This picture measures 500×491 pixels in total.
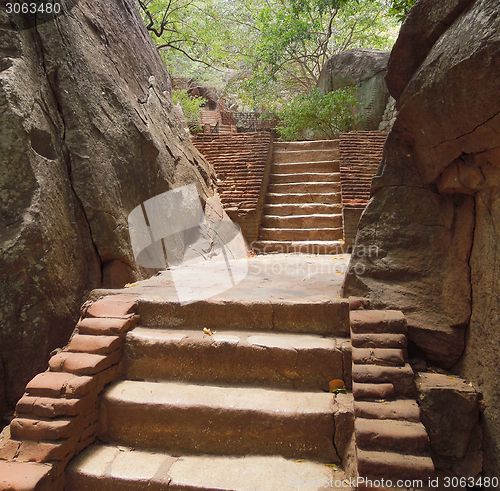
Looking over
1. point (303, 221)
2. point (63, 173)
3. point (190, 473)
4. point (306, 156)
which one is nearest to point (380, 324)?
point (190, 473)

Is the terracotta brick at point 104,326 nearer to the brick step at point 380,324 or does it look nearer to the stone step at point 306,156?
the brick step at point 380,324

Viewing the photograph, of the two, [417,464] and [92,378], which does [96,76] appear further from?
[417,464]

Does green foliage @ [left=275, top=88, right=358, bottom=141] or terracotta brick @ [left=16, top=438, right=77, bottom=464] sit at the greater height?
green foliage @ [left=275, top=88, right=358, bottom=141]

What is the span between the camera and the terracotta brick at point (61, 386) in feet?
7.00

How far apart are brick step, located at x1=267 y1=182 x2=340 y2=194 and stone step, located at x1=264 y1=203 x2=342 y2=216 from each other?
0.44 metres

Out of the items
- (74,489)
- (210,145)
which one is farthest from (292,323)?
(210,145)

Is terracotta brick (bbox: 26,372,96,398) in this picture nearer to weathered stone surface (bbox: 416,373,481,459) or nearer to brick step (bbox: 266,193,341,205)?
weathered stone surface (bbox: 416,373,481,459)

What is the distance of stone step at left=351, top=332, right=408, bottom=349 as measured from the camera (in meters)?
2.28

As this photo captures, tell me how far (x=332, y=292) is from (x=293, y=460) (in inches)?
51.4

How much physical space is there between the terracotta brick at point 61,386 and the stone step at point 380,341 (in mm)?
1689

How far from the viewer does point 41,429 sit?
2012 millimetres

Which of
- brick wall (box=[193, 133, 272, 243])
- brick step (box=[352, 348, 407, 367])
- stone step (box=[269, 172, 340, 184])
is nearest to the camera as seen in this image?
brick step (box=[352, 348, 407, 367])

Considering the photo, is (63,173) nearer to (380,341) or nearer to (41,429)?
(41,429)

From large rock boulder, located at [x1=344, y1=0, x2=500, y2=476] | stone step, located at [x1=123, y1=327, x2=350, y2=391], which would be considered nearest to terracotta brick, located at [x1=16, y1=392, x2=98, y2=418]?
stone step, located at [x1=123, y1=327, x2=350, y2=391]
